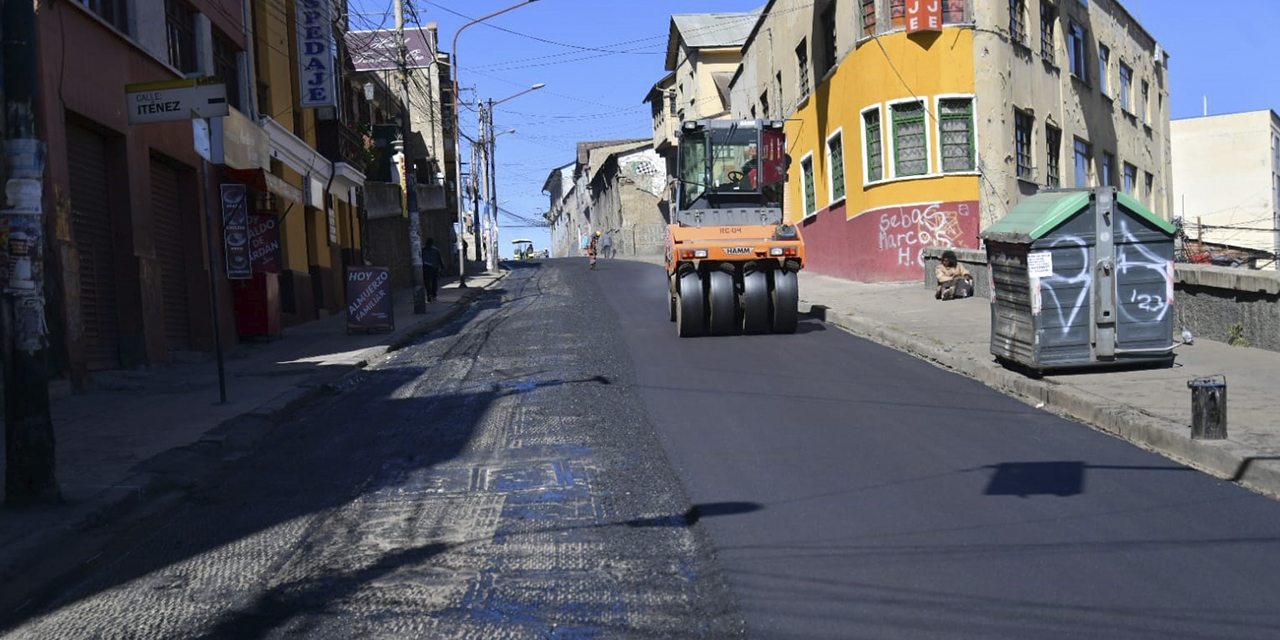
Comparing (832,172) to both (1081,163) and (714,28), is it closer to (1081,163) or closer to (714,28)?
(1081,163)

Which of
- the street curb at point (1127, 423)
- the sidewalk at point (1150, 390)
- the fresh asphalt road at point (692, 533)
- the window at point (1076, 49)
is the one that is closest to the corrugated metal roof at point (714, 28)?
the window at point (1076, 49)

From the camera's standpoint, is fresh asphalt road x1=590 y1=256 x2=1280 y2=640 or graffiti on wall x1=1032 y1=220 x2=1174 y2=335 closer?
fresh asphalt road x1=590 y1=256 x2=1280 y2=640

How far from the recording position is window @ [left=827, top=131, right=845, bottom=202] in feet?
91.4

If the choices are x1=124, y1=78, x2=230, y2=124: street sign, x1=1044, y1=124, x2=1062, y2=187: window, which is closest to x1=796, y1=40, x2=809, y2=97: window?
x1=1044, y1=124, x2=1062, y2=187: window

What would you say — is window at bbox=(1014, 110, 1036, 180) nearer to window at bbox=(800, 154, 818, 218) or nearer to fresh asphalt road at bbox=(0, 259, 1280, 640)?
window at bbox=(800, 154, 818, 218)

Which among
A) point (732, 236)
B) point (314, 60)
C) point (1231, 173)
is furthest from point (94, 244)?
point (1231, 173)

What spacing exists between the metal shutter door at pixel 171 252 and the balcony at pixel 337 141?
1144 centimetres

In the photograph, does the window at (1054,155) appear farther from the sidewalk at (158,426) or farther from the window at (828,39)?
the sidewalk at (158,426)

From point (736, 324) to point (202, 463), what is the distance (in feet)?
31.7

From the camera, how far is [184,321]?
56.0 ft

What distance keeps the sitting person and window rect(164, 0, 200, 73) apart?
13226 millimetres

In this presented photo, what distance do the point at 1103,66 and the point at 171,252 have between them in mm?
26484

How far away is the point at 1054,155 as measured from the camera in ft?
92.7

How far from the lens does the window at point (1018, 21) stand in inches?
1009
